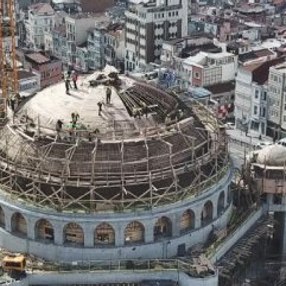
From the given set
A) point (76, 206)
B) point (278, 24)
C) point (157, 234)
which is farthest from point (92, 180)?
point (278, 24)

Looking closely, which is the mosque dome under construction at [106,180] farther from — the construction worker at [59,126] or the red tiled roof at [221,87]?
the red tiled roof at [221,87]

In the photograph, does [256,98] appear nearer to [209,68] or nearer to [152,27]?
[209,68]

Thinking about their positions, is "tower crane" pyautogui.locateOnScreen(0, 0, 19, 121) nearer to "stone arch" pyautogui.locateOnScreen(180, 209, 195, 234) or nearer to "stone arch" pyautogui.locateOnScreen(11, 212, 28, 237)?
"stone arch" pyautogui.locateOnScreen(11, 212, 28, 237)

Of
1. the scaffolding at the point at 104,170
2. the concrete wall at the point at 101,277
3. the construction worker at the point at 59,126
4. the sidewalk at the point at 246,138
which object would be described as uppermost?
the construction worker at the point at 59,126

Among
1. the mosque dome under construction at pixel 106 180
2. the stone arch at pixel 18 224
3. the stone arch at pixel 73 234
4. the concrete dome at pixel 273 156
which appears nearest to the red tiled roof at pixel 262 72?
the concrete dome at pixel 273 156

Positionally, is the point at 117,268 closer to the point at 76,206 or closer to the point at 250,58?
the point at 76,206

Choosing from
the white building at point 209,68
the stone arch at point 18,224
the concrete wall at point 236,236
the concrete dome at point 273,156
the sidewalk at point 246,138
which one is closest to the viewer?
the stone arch at point 18,224

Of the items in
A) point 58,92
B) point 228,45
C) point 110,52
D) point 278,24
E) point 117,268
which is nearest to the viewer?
point 117,268
